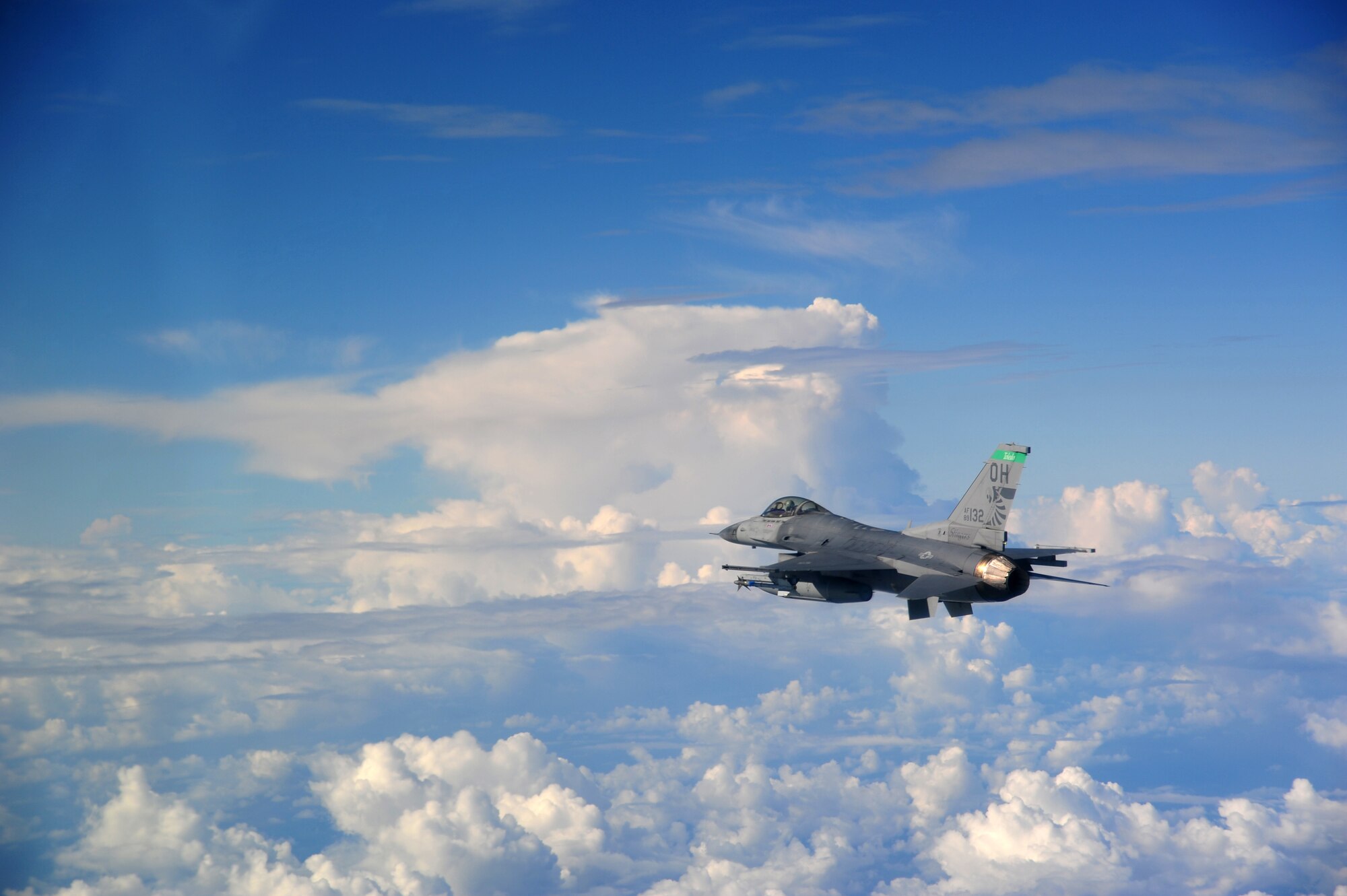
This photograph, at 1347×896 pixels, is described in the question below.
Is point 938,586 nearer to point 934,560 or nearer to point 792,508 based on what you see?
point 934,560

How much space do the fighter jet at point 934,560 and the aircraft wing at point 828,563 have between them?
0.05m

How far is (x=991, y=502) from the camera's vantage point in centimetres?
5391

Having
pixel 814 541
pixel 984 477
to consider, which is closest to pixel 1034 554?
pixel 984 477

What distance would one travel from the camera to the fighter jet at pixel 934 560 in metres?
51.9

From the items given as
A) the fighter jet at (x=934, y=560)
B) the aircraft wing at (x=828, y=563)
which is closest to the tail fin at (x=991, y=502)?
the fighter jet at (x=934, y=560)

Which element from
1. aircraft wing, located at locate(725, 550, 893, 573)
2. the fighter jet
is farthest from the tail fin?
aircraft wing, located at locate(725, 550, 893, 573)

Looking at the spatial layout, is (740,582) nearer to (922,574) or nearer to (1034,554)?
(922,574)

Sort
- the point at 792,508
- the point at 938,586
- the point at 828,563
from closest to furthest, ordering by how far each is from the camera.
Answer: the point at 938,586, the point at 828,563, the point at 792,508

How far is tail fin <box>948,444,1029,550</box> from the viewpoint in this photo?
53.5 meters

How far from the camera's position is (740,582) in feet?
189

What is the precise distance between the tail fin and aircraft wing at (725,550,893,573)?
4150 mm

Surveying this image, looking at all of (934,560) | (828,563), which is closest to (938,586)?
(934,560)

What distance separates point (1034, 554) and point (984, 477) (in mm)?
4484

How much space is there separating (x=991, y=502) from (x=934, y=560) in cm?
380
